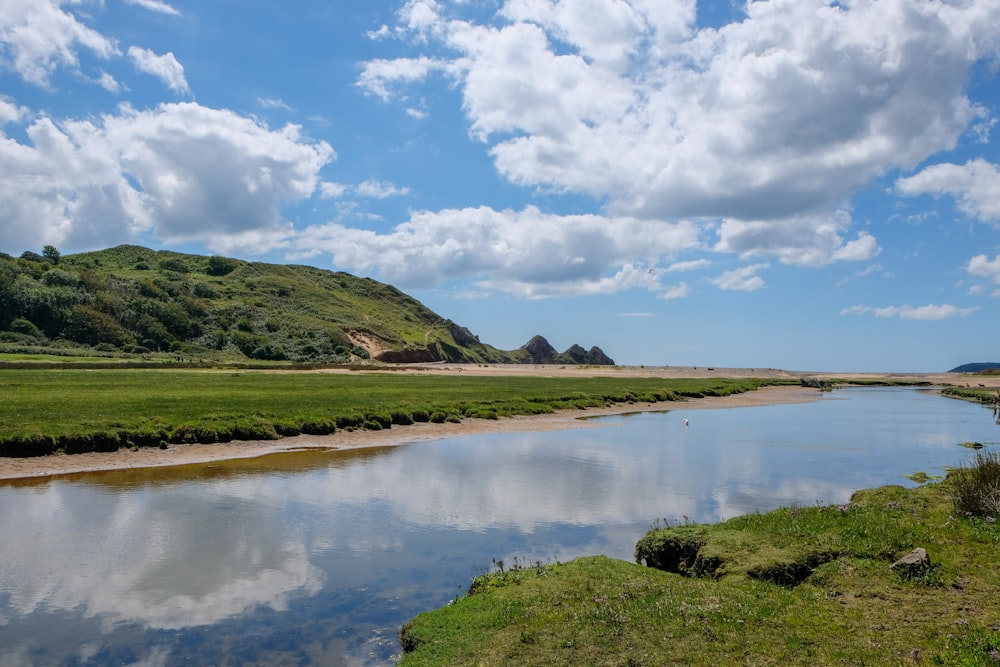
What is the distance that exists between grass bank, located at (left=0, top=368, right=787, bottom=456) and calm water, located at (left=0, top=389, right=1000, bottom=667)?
4.99 meters

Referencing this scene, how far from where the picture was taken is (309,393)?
53.7 m

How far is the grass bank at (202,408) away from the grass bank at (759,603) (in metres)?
25.2

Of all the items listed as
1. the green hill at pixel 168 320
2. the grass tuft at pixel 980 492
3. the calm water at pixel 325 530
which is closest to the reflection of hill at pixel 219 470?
the calm water at pixel 325 530

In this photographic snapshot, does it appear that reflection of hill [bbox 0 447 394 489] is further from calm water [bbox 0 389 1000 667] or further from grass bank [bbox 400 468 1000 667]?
grass bank [bbox 400 468 1000 667]

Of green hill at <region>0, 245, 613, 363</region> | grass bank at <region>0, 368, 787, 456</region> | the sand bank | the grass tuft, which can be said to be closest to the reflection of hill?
the sand bank

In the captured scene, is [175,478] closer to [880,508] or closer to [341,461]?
[341,461]

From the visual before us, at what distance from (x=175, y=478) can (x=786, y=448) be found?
3289cm

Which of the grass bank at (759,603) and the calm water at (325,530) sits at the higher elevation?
the grass bank at (759,603)

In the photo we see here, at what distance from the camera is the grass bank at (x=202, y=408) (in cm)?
2991

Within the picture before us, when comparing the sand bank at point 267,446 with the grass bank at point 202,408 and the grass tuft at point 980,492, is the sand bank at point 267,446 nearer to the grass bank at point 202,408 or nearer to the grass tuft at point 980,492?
the grass bank at point 202,408

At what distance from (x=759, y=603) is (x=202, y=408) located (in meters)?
36.4

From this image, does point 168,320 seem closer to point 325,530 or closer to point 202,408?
point 202,408

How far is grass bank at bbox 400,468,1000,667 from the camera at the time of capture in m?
8.81

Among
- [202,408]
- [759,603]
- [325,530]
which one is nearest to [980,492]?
[759,603]
